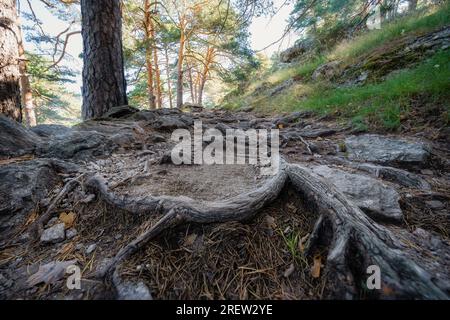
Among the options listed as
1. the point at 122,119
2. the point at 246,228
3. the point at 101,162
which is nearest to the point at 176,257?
the point at 246,228

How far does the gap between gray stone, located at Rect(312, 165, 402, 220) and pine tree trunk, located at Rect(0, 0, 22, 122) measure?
4.92m

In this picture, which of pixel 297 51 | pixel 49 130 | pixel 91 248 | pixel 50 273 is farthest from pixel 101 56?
pixel 297 51

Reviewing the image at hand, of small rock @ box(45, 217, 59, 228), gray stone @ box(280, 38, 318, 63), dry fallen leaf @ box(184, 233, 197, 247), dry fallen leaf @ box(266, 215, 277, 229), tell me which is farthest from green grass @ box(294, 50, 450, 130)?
gray stone @ box(280, 38, 318, 63)

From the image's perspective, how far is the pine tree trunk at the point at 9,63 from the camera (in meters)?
3.39

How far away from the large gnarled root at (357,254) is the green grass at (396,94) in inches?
102

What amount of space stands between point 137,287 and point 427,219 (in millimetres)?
2074

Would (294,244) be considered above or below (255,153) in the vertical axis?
below

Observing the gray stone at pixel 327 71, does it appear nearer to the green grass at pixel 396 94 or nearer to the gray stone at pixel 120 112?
the green grass at pixel 396 94

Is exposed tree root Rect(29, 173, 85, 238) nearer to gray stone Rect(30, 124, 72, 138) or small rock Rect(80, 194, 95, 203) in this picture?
small rock Rect(80, 194, 95, 203)

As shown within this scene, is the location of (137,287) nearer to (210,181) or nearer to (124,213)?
(124,213)

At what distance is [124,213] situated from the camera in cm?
172

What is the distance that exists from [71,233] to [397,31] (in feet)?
29.8

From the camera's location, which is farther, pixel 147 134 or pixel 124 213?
pixel 147 134

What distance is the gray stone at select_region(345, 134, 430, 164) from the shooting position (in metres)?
2.34
